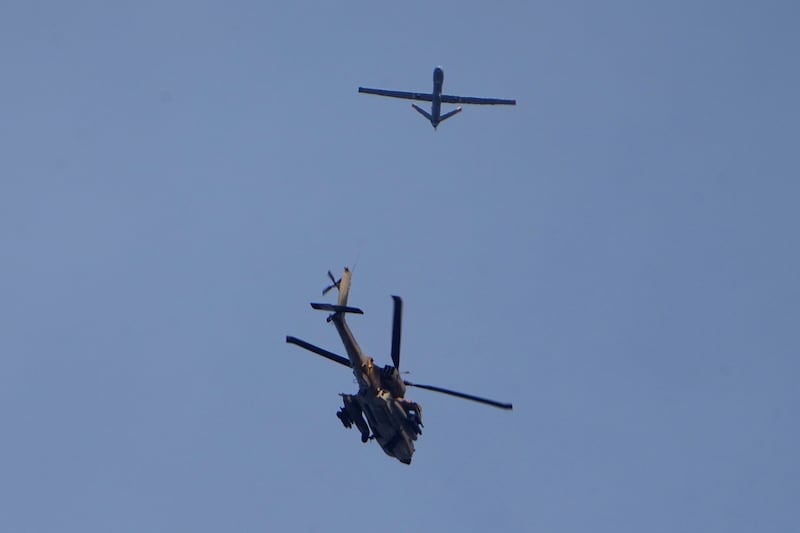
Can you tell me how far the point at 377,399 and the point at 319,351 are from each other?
3.34 m

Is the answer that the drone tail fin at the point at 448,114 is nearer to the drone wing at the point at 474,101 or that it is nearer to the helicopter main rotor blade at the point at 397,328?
the drone wing at the point at 474,101

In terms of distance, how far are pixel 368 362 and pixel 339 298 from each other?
2971mm

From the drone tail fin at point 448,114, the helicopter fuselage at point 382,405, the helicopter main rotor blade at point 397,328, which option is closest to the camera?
the helicopter main rotor blade at point 397,328

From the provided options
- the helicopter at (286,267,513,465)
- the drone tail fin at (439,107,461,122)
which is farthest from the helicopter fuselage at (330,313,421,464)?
the drone tail fin at (439,107,461,122)

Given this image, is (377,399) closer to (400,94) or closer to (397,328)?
(397,328)

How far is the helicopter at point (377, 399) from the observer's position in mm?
41594

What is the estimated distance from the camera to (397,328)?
40219 millimetres

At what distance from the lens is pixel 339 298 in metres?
42.9

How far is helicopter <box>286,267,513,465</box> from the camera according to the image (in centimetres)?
4159

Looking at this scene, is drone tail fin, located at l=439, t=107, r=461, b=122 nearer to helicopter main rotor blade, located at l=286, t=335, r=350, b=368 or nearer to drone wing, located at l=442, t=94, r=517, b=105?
drone wing, located at l=442, t=94, r=517, b=105

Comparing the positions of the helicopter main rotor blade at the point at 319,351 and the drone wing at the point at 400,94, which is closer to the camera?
the helicopter main rotor blade at the point at 319,351

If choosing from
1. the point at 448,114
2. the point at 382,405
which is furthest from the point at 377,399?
the point at 448,114

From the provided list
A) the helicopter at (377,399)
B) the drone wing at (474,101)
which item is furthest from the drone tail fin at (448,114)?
the helicopter at (377,399)

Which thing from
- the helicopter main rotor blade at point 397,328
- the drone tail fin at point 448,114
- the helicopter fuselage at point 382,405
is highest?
the drone tail fin at point 448,114
